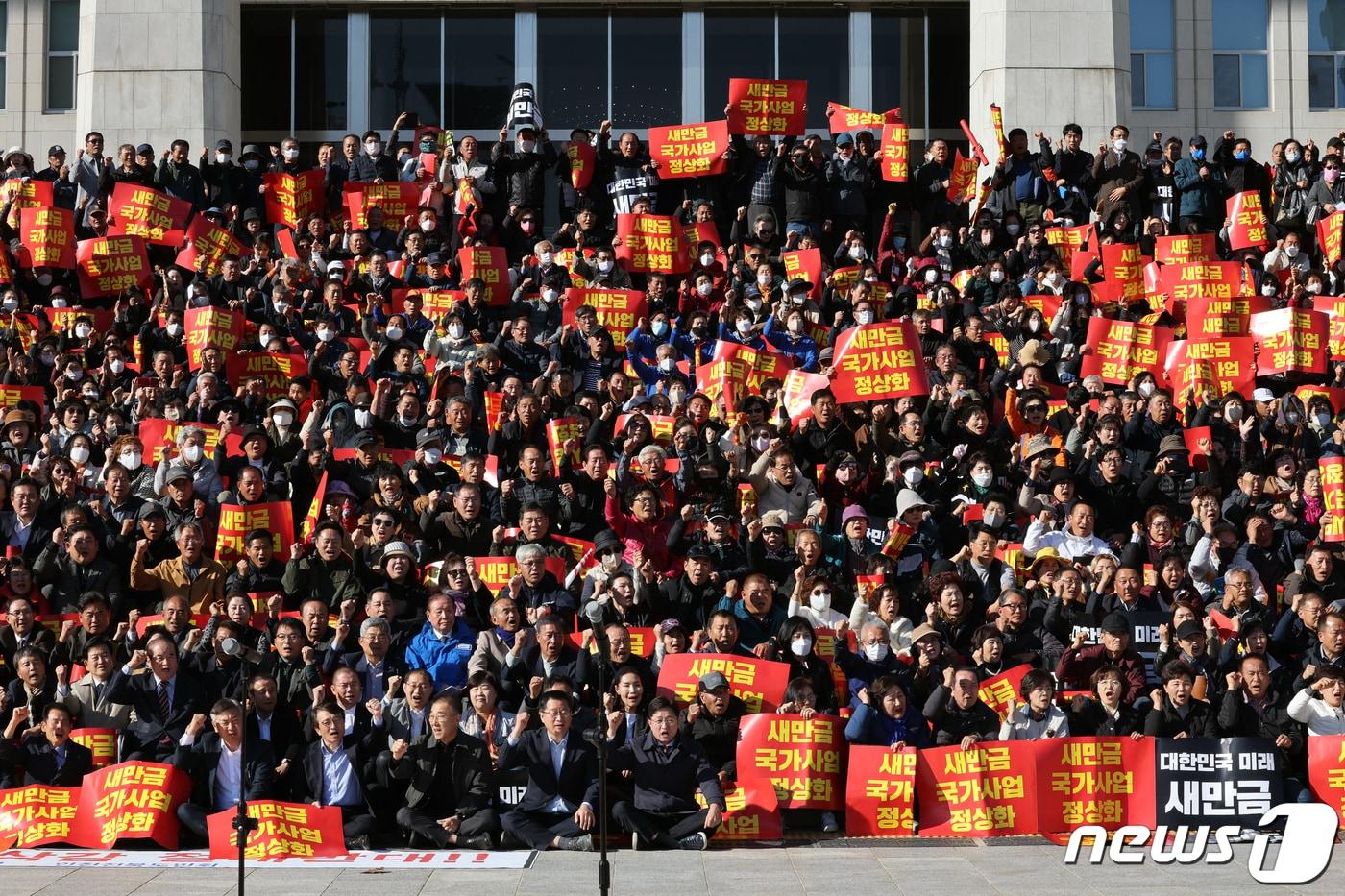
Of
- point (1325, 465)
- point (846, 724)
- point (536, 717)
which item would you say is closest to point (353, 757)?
point (536, 717)

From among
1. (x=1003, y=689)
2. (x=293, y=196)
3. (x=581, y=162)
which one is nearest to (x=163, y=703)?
(x=1003, y=689)

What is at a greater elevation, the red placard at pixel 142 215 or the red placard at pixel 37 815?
the red placard at pixel 142 215

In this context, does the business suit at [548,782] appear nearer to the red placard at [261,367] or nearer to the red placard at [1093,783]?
the red placard at [1093,783]

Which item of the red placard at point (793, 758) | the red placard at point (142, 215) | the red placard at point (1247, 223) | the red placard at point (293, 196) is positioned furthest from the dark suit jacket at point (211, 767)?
the red placard at point (1247, 223)

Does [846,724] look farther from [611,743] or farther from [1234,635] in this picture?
[1234,635]

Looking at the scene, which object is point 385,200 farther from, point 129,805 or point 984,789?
point 984,789

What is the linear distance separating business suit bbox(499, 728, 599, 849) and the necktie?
2.49m

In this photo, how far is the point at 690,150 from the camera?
24.7m

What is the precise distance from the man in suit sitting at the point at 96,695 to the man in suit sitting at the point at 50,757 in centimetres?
32

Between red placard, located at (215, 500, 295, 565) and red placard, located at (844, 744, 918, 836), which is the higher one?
red placard, located at (215, 500, 295, 565)

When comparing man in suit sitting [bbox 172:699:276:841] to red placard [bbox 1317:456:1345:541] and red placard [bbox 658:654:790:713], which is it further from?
red placard [bbox 1317:456:1345:541]

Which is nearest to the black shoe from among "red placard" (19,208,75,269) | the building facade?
"red placard" (19,208,75,269)

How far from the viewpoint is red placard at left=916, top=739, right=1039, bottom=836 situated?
1358cm

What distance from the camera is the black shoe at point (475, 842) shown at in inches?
521
